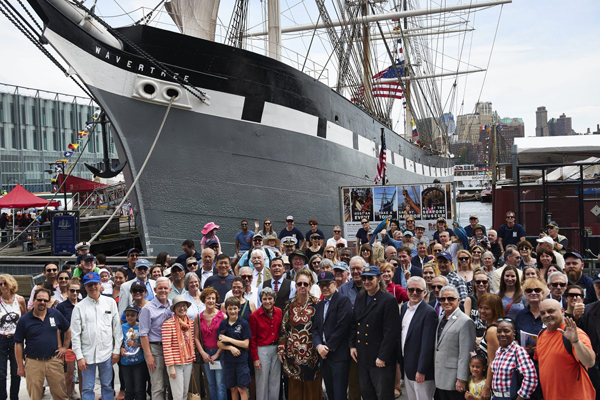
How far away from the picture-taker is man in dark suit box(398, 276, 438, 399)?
5723 mm

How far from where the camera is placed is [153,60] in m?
13.1

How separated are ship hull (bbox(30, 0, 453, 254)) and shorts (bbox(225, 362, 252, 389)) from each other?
788cm

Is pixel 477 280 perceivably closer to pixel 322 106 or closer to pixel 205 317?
pixel 205 317

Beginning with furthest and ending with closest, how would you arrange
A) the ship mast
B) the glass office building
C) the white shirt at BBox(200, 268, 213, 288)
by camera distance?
the glass office building → the ship mast → the white shirt at BBox(200, 268, 213, 288)

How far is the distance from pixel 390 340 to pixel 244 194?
30.6 ft

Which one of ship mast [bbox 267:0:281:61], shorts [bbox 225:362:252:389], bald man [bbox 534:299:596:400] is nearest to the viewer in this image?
bald man [bbox 534:299:596:400]

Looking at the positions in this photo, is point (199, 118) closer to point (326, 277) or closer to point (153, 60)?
point (153, 60)

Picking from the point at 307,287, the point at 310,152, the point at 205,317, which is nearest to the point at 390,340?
the point at 307,287

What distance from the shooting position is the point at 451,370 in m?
5.50

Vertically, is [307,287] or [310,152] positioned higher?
[310,152]

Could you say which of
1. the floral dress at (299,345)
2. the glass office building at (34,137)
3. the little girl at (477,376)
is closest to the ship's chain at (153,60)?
the floral dress at (299,345)

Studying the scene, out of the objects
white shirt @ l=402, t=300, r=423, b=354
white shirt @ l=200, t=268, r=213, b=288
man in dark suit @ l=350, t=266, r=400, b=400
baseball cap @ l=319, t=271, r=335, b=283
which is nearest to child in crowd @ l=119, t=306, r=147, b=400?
white shirt @ l=200, t=268, r=213, b=288

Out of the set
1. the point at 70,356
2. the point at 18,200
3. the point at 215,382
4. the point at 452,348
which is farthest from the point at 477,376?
the point at 18,200

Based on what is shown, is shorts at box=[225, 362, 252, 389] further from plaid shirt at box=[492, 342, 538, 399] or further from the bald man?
the bald man
